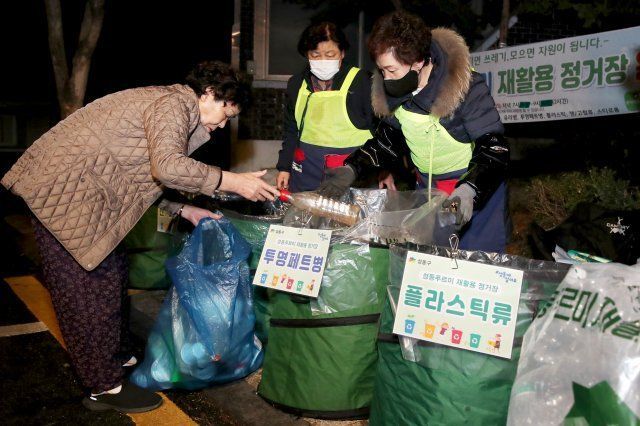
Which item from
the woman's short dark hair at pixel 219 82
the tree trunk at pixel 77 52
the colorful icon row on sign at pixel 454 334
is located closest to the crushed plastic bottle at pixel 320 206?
the woman's short dark hair at pixel 219 82

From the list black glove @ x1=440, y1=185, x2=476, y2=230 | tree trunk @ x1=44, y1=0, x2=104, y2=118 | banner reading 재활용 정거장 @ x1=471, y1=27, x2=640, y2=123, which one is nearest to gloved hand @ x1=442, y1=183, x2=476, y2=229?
black glove @ x1=440, y1=185, x2=476, y2=230

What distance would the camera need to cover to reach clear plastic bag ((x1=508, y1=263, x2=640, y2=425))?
6.59 feet

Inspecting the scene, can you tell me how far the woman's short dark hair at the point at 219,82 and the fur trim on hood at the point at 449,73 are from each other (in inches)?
35.0

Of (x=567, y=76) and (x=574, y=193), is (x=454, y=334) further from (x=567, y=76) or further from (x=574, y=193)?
(x=567, y=76)

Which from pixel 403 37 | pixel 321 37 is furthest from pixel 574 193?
pixel 403 37

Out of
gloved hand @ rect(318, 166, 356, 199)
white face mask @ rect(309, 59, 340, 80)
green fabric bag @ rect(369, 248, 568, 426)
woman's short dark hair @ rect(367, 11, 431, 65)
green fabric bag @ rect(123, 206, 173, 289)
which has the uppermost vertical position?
woman's short dark hair @ rect(367, 11, 431, 65)

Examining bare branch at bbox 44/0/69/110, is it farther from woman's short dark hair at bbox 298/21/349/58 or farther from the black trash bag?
the black trash bag

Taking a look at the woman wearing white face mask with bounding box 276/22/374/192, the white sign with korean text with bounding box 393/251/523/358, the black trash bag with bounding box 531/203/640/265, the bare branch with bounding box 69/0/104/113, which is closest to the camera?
the white sign with korean text with bounding box 393/251/523/358

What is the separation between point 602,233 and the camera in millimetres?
2771

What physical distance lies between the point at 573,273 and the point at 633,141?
422cm

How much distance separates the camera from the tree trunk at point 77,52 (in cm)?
839

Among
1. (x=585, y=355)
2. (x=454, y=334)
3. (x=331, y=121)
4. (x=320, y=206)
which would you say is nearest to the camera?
(x=585, y=355)

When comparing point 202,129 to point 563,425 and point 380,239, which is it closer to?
point 380,239

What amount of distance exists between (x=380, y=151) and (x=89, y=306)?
1.70 metres
